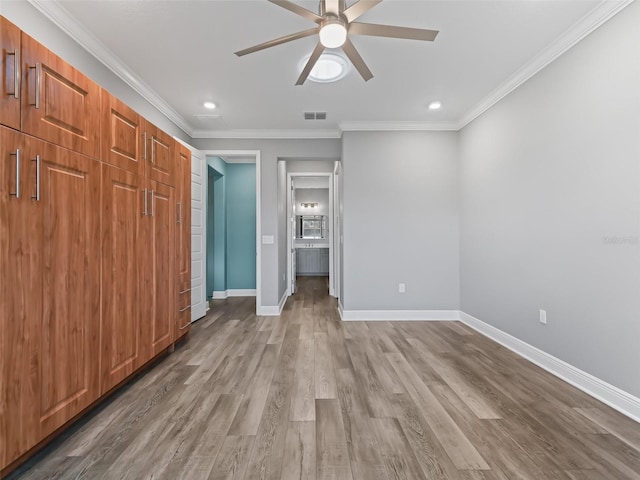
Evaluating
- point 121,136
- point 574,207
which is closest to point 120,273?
point 121,136

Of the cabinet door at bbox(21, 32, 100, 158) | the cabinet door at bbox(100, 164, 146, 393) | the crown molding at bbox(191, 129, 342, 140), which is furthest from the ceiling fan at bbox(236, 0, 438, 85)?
the crown molding at bbox(191, 129, 342, 140)

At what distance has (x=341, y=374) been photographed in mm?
2393

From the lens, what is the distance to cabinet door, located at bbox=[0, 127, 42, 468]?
1238mm

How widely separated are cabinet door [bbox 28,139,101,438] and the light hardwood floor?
30 cm

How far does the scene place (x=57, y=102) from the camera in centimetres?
150

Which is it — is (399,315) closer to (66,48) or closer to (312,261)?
(66,48)

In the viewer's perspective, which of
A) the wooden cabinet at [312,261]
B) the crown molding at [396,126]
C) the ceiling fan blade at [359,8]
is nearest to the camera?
the ceiling fan blade at [359,8]

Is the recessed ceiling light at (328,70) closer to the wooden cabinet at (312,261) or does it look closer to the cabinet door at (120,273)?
the cabinet door at (120,273)

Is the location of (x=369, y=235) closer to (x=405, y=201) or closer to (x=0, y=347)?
(x=405, y=201)

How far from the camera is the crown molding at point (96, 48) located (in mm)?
1920

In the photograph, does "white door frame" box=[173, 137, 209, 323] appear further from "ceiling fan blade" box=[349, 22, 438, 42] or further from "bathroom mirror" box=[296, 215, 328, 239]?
"bathroom mirror" box=[296, 215, 328, 239]

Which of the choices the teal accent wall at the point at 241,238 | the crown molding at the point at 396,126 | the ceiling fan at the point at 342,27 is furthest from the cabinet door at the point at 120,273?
the teal accent wall at the point at 241,238

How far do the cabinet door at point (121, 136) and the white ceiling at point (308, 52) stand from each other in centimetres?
68

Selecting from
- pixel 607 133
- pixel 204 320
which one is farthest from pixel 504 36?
pixel 204 320
